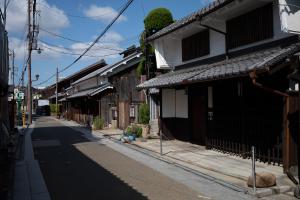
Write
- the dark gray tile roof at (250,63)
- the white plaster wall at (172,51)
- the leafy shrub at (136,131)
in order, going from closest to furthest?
1. the dark gray tile roof at (250,63)
2. the white plaster wall at (172,51)
3. the leafy shrub at (136,131)

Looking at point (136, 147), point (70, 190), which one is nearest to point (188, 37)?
point (136, 147)

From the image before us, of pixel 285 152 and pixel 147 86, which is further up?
pixel 147 86

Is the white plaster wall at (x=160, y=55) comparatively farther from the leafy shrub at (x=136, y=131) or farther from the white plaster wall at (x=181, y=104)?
the leafy shrub at (x=136, y=131)

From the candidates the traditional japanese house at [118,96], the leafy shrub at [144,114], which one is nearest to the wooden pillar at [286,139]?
the leafy shrub at [144,114]

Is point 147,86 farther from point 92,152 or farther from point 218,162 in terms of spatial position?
point 218,162

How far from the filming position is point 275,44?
12344 millimetres

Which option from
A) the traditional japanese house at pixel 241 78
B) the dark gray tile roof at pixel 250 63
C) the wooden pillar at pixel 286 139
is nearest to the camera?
the dark gray tile roof at pixel 250 63

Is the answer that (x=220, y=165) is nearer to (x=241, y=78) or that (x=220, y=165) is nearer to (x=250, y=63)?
(x=241, y=78)

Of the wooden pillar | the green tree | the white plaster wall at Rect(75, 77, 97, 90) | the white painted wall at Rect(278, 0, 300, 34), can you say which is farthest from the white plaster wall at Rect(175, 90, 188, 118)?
the white plaster wall at Rect(75, 77, 97, 90)

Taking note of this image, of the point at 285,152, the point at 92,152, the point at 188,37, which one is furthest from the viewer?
the point at 188,37

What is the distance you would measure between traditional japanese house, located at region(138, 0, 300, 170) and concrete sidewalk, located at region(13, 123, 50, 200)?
592 cm

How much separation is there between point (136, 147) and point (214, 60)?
5537 mm

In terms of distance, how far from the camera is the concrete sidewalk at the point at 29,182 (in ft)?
30.9

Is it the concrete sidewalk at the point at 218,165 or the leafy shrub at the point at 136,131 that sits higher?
the leafy shrub at the point at 136,131
